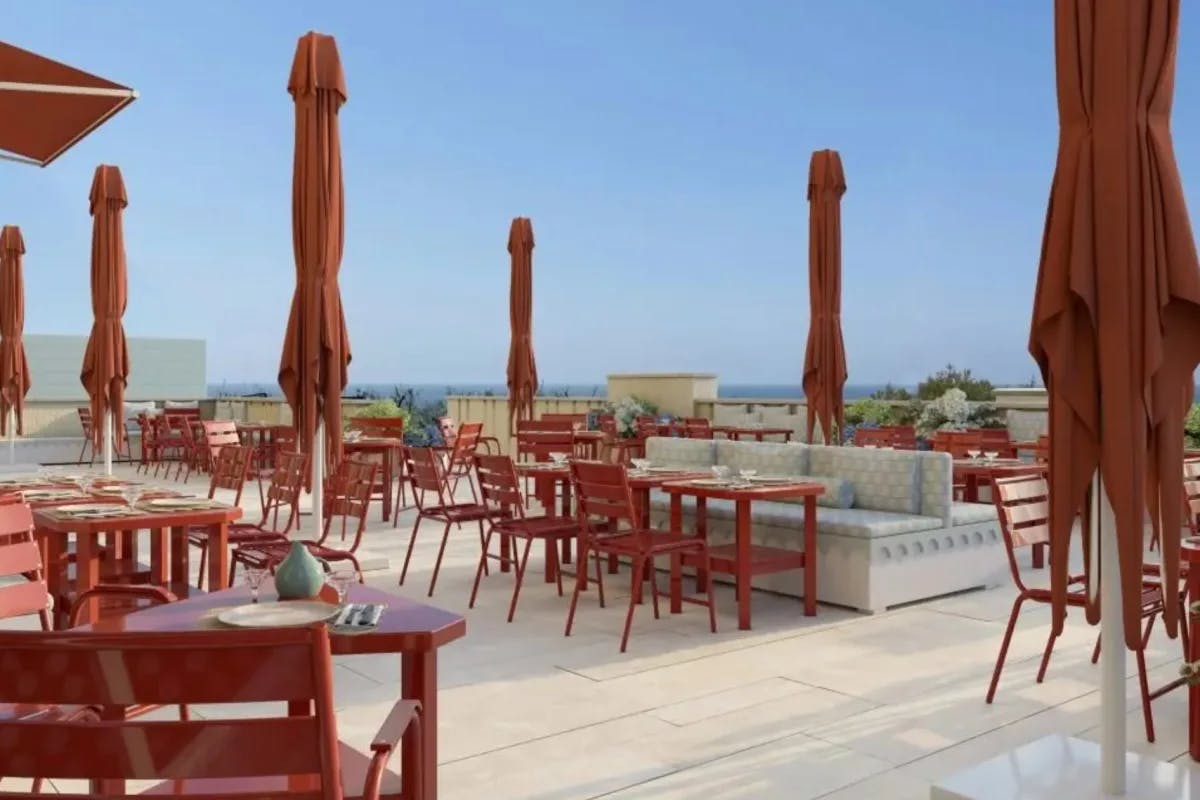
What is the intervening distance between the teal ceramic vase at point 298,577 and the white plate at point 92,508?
1978 millimetres

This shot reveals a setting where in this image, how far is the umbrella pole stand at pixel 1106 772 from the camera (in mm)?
2418

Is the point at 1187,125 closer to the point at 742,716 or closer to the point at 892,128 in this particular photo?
the point at 892,128

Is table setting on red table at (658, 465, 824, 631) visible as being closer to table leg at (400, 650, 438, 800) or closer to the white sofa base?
the white sofa base

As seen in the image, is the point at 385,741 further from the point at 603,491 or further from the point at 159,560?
the point at 603,491

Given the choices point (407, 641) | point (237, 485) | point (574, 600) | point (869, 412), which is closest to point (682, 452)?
point (574, 600)

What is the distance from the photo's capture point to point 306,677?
1.41 meters

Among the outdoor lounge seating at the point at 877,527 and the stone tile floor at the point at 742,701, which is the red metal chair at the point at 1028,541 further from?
the outdoor lounge seating at the point at 877,527

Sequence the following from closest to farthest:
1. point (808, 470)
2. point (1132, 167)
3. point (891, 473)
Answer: point (1132, 167) → point (891, 473) → point (808, 470)

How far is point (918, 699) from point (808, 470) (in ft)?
8.65

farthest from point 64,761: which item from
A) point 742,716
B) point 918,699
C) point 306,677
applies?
point 918,699

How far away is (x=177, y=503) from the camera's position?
432cm

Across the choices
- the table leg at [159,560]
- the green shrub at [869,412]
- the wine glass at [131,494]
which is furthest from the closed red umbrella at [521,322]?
the table leg at [159,560]

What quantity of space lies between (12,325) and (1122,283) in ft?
42.6

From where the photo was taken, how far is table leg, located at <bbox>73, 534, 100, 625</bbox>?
3.81 metres
